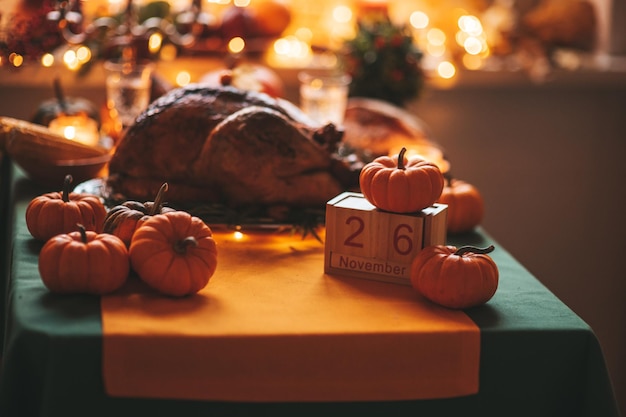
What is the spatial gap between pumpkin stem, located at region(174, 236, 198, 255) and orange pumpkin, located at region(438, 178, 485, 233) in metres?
0.76

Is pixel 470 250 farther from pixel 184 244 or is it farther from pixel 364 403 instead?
pixel 184 244

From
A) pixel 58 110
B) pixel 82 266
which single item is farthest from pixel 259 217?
pixel 58 110

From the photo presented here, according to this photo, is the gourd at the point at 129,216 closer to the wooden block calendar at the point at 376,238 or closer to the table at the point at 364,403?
the table at the point at 364,403

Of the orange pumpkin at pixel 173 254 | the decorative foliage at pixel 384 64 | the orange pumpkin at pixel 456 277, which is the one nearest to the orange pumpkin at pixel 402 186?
the orange pumpkin at pixel 456 277

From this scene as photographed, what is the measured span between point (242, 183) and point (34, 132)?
0.64 m

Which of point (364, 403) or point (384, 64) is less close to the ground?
point (384, 64)

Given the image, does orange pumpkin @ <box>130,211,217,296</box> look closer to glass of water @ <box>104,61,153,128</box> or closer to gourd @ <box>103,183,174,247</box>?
gourd @ <box>103,183,174,247</box>

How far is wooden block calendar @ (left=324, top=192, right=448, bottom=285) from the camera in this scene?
171 centimetres

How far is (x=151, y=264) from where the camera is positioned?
61.5 inches

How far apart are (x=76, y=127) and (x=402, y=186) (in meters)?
1.39

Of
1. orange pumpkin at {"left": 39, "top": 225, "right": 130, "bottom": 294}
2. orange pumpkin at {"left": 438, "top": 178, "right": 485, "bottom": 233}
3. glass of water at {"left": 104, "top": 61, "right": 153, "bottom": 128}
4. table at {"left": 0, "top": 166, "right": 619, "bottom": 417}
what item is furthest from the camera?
glass of water at {"left": 104, "top": 61, "right": 153, "bottom": 128}

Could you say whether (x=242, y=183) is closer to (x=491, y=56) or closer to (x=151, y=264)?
(x=151, y=264)

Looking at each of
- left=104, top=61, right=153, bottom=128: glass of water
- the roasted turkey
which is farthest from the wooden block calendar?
left=104, top=61, right=153, bottom=128: glass of water

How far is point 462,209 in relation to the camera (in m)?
2.12
